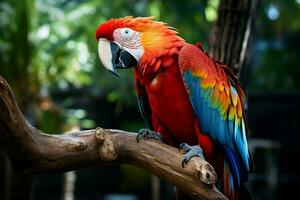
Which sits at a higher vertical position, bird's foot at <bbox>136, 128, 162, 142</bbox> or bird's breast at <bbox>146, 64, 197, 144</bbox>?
bird's breast at <bbox>146, 64, 197, 144</bbox>

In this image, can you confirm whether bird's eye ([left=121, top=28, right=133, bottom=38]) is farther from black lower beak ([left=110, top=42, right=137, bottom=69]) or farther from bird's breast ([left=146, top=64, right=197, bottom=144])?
bird's breast ([left=146, top=64, right=197, bottom=144])

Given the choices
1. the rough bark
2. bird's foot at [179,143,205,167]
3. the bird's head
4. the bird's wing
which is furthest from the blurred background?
bird's foot at [179,143,205,167]

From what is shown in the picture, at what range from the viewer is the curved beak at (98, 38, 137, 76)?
1935 millimetres

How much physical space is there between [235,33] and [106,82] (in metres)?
2.51

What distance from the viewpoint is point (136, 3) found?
159 inches

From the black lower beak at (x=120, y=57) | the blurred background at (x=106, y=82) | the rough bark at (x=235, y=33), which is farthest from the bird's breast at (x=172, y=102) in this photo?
the blurred background at (x=106, y=82)

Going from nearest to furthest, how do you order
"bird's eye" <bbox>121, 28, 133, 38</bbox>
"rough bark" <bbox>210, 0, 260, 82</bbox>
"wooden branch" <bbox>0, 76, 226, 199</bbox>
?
1. "wooden branch" <bbox>0, 76, 226, 199</bbox>
2. "bird's eye" <bbox>121, 28, 133, 38</bbox>
3. "rough bark" <bbox>210, 0, 260, 82</bbox>

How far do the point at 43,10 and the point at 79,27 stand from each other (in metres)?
0.69

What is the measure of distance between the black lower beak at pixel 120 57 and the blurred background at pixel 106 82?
857 mm

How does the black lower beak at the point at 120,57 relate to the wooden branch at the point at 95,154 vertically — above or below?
above

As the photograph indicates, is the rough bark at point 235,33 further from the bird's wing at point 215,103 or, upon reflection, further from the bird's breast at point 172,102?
the bird's breast at point 172,102

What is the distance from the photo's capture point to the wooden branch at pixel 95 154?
1642 millimetres

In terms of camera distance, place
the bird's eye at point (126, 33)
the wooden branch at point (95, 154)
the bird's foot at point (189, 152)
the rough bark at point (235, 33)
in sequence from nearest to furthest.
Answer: the wooden branch at point (95, 154) < the bird's foot at point (189, 152) < the bird's eye at point (126, 33) < the rough bark at point (235, 33)

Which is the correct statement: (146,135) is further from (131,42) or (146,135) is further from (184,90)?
(131,42)
